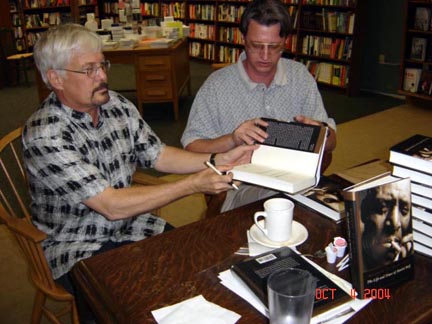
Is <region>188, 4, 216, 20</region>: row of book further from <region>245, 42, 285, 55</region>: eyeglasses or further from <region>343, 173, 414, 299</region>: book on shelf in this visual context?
<region>343, 173, 414, 299</region>: book on shelf

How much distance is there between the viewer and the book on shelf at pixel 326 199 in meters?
1.31

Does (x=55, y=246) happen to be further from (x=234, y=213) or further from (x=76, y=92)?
(x=234, y=213)

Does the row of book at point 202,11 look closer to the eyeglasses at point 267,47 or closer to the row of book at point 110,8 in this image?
the row of book at point 110,8

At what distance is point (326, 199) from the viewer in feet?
4.52

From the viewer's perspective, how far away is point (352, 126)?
460 centimetres

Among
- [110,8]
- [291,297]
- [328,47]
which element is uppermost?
[110,8]

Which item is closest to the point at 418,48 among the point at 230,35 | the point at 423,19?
the point at 423,19

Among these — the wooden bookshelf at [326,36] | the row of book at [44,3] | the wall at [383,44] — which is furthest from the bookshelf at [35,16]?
the wall at [383,44]

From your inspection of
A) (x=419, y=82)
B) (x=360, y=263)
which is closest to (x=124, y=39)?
(x=419, y=82)

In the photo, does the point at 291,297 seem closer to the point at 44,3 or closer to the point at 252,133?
the point at 252,133

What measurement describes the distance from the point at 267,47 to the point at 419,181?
96 cm

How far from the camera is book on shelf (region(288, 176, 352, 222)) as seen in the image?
1.31 m

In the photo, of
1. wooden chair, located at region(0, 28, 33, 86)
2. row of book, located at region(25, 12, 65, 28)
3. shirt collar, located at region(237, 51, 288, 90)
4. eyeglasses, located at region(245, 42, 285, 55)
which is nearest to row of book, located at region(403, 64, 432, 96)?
shirt collar, located at region(237, 51, 288, 90)

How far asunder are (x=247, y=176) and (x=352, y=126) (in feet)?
Result: 11.6
